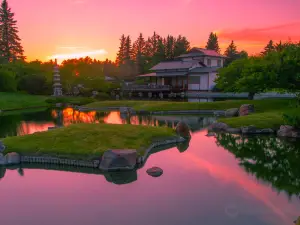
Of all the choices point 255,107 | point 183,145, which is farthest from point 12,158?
point 255,107

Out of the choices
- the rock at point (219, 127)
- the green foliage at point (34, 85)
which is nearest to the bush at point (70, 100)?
the green foliage at point (34, 85)

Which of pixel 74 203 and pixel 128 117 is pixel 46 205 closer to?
pixel 74 203

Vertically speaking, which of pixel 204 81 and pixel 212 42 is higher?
pixel 212 42

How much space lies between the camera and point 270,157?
17.8 meters

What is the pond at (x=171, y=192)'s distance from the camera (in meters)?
10.6

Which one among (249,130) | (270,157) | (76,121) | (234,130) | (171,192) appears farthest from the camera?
(76,121)

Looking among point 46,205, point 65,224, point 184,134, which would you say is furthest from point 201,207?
point 184,134

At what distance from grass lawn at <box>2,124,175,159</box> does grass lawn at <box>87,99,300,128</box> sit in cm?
924

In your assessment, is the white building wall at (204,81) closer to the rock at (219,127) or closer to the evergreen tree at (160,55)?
the evergreen tree at (160,55)

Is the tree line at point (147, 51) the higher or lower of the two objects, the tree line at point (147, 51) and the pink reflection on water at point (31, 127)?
the higher

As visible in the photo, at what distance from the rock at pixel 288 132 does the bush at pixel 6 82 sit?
162 feet

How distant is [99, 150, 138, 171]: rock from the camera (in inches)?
595

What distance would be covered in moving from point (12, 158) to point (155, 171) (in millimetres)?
8418

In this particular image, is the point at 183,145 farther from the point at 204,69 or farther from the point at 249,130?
the point at 204,69
